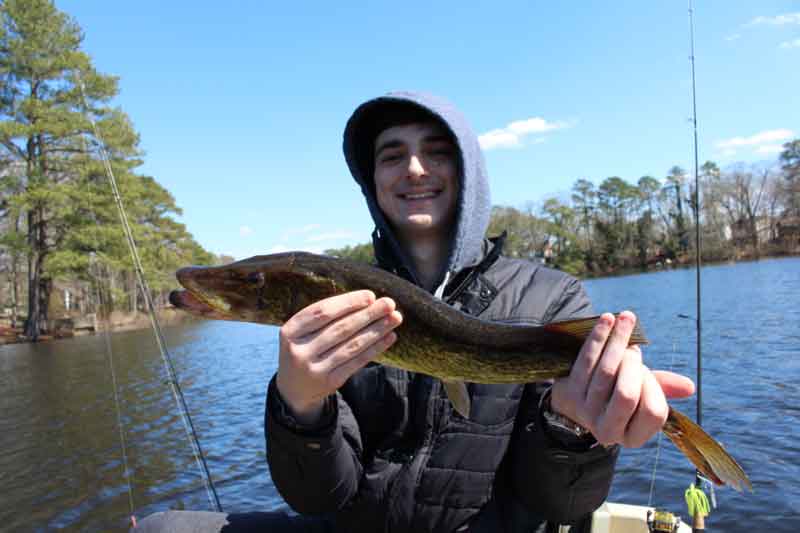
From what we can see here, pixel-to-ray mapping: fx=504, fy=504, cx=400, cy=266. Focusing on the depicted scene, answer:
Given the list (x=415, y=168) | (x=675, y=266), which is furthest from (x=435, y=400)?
(x=675, y=266)

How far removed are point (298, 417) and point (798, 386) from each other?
13219 millimetres

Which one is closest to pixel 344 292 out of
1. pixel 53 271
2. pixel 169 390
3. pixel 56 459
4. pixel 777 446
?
pixel 777 446

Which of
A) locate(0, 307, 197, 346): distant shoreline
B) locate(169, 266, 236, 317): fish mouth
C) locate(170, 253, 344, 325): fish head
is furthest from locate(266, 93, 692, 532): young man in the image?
locate(0, 307, 197, 346): distant shoreline

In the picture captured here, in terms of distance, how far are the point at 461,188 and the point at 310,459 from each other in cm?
171

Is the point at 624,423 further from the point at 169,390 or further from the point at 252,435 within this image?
the point at 169,390

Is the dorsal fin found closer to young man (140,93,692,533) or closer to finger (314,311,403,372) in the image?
young man (140,93,692,533)

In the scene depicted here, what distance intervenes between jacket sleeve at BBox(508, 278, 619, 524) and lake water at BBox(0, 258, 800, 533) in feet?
18.1

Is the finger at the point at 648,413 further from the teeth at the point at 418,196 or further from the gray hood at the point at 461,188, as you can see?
the teeth at the point at 418,196

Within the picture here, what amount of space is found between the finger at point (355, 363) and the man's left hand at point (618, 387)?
0.75 meters

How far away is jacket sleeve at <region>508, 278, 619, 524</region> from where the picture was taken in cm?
224

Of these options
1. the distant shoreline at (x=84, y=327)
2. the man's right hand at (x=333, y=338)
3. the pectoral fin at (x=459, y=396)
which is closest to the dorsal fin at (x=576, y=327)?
the pectoral fin at (x=459, y=396)

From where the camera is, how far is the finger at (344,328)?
1.93m

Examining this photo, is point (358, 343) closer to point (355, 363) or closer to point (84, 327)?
point (355, 363)

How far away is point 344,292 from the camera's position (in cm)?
215
